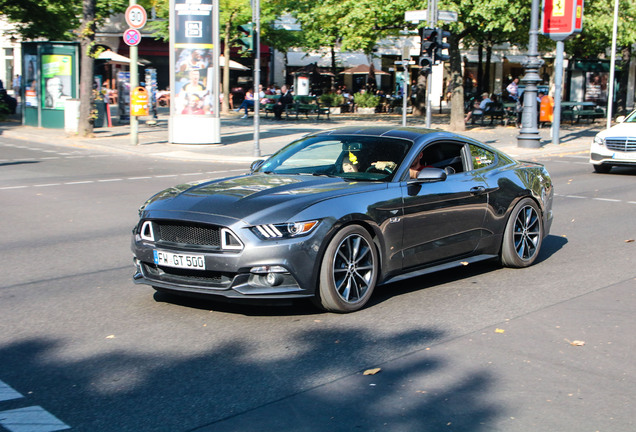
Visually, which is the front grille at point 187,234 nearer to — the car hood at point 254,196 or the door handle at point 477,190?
the car hood at point 254,196

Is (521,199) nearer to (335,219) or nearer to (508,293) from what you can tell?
(508,293)

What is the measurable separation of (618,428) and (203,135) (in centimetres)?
2097

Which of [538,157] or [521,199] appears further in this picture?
[538,157]

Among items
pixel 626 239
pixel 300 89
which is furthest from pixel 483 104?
pixel 626 239

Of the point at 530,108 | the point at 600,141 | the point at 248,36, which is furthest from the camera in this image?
the point at 530,108

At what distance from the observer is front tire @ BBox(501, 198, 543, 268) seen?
8.19 m

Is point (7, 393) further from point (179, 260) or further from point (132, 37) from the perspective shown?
point (132, 37)

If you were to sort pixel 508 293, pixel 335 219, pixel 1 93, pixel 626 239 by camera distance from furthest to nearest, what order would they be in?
1. pixel 1 93
2. pixel 626 239
3. pixel 508 293
4. pixel 335 219

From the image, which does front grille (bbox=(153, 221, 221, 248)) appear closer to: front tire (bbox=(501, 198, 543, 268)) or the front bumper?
the front bumper

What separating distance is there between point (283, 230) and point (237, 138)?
21488 mm

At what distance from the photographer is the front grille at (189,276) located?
6.03 m

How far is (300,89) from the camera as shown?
4419 centimetres

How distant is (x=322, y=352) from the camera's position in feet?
18.0

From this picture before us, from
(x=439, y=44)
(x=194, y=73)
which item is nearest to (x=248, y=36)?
(x=194, y=73)
